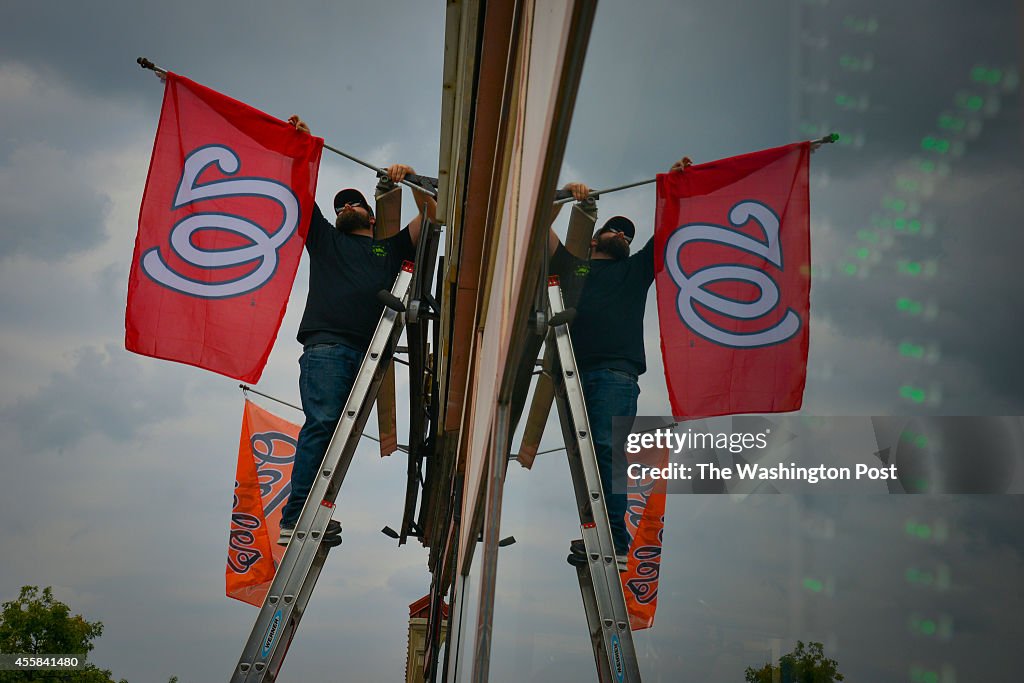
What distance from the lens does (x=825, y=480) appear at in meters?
0.30

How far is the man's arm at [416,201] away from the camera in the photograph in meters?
4.47

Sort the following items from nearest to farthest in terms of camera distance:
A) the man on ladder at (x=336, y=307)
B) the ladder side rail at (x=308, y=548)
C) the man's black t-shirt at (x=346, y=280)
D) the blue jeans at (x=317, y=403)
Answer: the ladder side rail at (x=308, y=548)
the blue jeans at (x=317, y=403)
the man on ladder at (x=336, y=307)
the man's black t-shirt at (x=346, y=280)

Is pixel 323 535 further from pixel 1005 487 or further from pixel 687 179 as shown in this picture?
pixel 1005 487

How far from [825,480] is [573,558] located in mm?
891

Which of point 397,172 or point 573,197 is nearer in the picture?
point 573,197

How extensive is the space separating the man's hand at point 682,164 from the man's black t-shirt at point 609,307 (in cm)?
12

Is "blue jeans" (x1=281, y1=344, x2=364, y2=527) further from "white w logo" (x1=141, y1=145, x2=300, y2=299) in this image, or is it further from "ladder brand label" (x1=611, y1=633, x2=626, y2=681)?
"ladder brand label" (x1=611, y1=633, x2=626, y2=681)

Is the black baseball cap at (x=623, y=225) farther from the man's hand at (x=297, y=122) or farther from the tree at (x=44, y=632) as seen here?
the tree at (x=44, y=632)

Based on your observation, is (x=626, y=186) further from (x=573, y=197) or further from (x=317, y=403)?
(x=317, y=403)

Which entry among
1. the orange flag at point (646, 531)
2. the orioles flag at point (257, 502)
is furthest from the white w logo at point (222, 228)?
the orange flag at point (646, 531)

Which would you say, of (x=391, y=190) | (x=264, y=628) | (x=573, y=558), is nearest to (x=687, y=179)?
(x=573, y=558)

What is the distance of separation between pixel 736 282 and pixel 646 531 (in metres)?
0.26

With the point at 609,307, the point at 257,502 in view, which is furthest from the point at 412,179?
the point at 609,307

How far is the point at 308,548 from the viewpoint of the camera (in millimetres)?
3428
